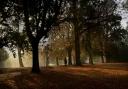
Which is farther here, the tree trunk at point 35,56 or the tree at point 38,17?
the tree trunk at point 35,56

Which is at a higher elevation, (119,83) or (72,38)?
(72,38)

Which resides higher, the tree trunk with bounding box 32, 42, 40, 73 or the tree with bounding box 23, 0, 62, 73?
the tree with bounding box 23, 0, 62, 73

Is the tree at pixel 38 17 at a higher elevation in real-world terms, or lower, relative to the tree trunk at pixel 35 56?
higher

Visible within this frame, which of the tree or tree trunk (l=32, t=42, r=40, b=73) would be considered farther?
tree trunk (l=32, t=42, r=40, b=73)

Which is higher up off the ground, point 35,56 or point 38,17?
point 38,17

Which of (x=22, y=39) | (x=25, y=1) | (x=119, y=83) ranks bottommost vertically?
(x=119, y=83)

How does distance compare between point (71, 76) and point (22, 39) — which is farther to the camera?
point (71, 76)

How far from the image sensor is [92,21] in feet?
125

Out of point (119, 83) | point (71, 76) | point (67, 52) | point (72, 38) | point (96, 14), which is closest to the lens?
point (119, 83)

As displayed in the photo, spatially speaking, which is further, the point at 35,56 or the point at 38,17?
the point at 35,56

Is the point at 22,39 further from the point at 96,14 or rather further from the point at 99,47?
the point at 99,47

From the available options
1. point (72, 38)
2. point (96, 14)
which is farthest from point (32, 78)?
point (72, 38)

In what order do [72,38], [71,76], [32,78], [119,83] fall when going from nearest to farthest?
[119,83] → [32,78] → [71,76] → [72,38]

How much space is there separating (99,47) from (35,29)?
99.7 feet
